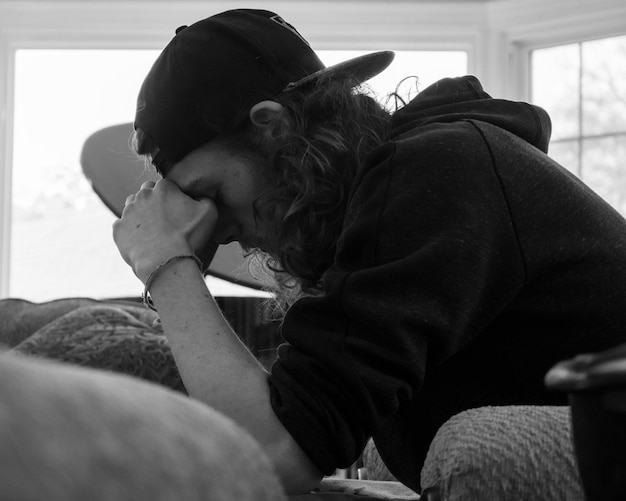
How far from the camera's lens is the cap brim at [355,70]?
1328 millimetres

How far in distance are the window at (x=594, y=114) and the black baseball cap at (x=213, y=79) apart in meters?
2.93

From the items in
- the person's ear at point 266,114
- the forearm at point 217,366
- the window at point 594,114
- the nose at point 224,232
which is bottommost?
the forearm at point 217,366

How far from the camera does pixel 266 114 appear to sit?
4.27ft

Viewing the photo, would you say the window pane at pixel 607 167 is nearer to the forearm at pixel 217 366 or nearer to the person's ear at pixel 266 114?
the person's ear at pixel 266 114

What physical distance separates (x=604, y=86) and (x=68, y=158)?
227 centimetres

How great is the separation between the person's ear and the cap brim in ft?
0.12

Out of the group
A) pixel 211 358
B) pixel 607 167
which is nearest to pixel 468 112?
pixel 211 358

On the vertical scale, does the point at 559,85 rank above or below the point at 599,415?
above

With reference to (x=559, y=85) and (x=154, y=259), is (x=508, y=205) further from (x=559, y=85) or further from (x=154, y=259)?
(x=559, y=85)

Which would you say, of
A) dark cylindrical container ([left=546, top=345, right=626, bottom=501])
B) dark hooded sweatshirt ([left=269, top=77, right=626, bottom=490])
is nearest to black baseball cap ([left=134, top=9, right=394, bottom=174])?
dark hooded sweatshirt ([left=269, top=77, right=626, bottom=490])

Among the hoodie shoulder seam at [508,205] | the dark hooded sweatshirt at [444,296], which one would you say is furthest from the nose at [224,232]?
the hoodie shoulder seam at [508,205]

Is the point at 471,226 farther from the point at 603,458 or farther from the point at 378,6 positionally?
the point at 378,6

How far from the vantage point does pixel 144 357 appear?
2.39 m

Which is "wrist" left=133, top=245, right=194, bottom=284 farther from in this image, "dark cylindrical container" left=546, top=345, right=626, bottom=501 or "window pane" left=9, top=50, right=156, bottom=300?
"window pane" left=9, top=50, right=156, bottom=300
